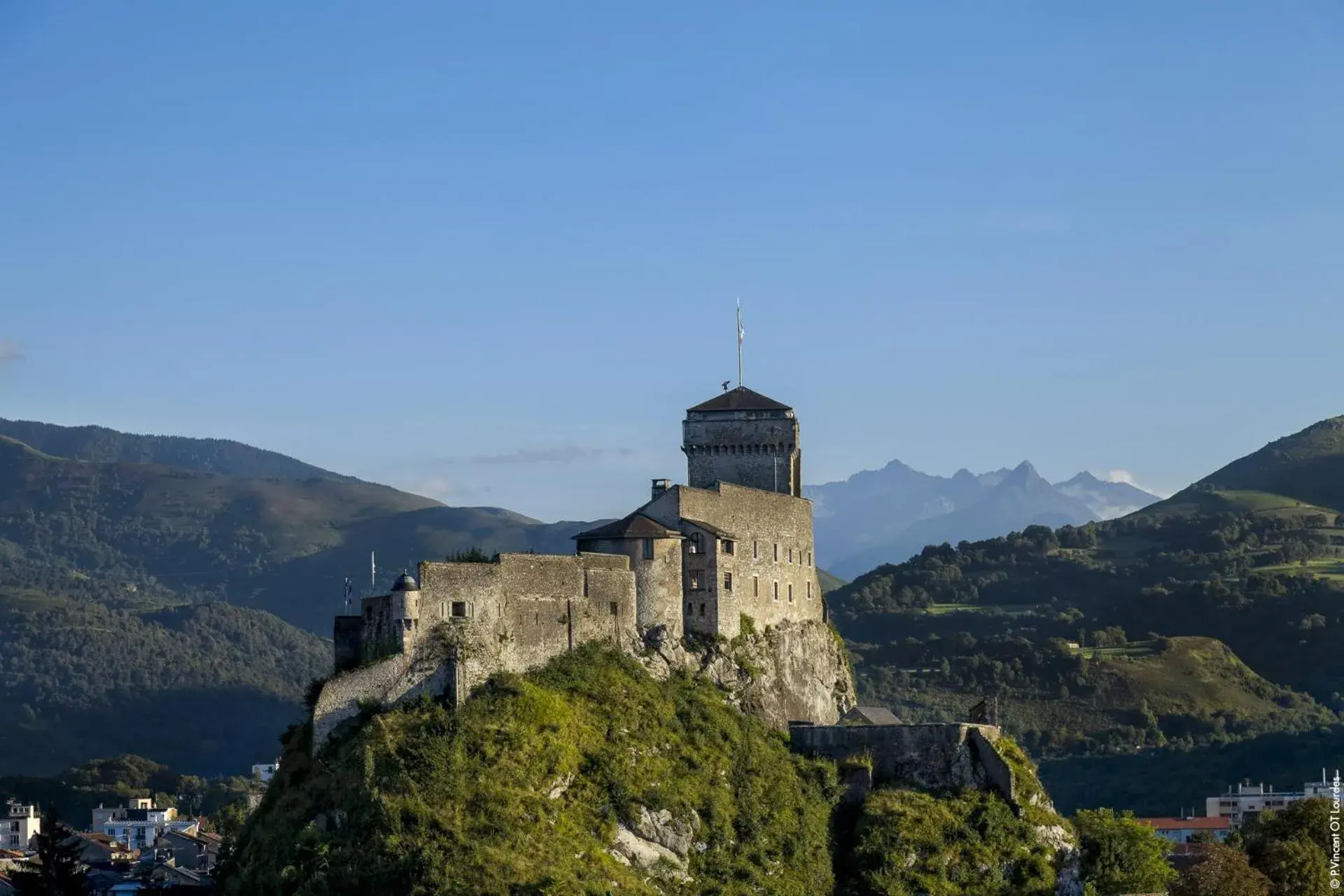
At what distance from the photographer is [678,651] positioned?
250 ft

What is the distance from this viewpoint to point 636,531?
75.8m

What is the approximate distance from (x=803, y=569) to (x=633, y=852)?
65.1ft

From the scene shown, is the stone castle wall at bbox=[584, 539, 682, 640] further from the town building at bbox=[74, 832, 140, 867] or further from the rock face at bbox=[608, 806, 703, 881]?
the town building at bbox=[74, 832, 140, 867]

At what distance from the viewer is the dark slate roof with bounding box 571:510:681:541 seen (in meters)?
75.7

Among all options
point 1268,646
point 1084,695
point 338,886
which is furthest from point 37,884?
point 1268,646

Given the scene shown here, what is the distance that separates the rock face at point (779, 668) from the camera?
3012 inches

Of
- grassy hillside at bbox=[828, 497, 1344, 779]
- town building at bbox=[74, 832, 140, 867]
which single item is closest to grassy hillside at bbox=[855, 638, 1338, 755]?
grassy hillside at bbox=[828, 497, 1344, 779]

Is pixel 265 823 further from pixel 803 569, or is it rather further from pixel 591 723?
pixel 803 569

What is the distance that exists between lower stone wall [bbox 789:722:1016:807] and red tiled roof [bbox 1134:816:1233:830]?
50.6 meters

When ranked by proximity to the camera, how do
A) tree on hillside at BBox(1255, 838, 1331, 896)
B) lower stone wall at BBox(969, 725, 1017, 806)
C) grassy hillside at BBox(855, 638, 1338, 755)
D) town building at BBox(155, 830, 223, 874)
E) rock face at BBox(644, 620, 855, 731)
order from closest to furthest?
lower stone wall at BBox(969, 725, 1017, 806), rock face at BBox(644, 620, 855, 731), tree on hillside at BBox(1255, 838, 1331, 896), town building at BBox(155, 830, 223, 874), grassy hillside at BBox(855, 638, 1338, 755)

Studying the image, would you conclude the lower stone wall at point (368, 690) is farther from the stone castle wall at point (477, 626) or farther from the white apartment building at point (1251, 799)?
the white apartment building at point (1251, 799)

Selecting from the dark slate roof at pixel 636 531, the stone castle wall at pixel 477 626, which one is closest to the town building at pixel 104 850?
the dark slate roof at pixel 636 531

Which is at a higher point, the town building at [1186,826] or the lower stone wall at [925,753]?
the lower stone wall at [925,753]

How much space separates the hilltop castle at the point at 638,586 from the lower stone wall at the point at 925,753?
5768 mm
